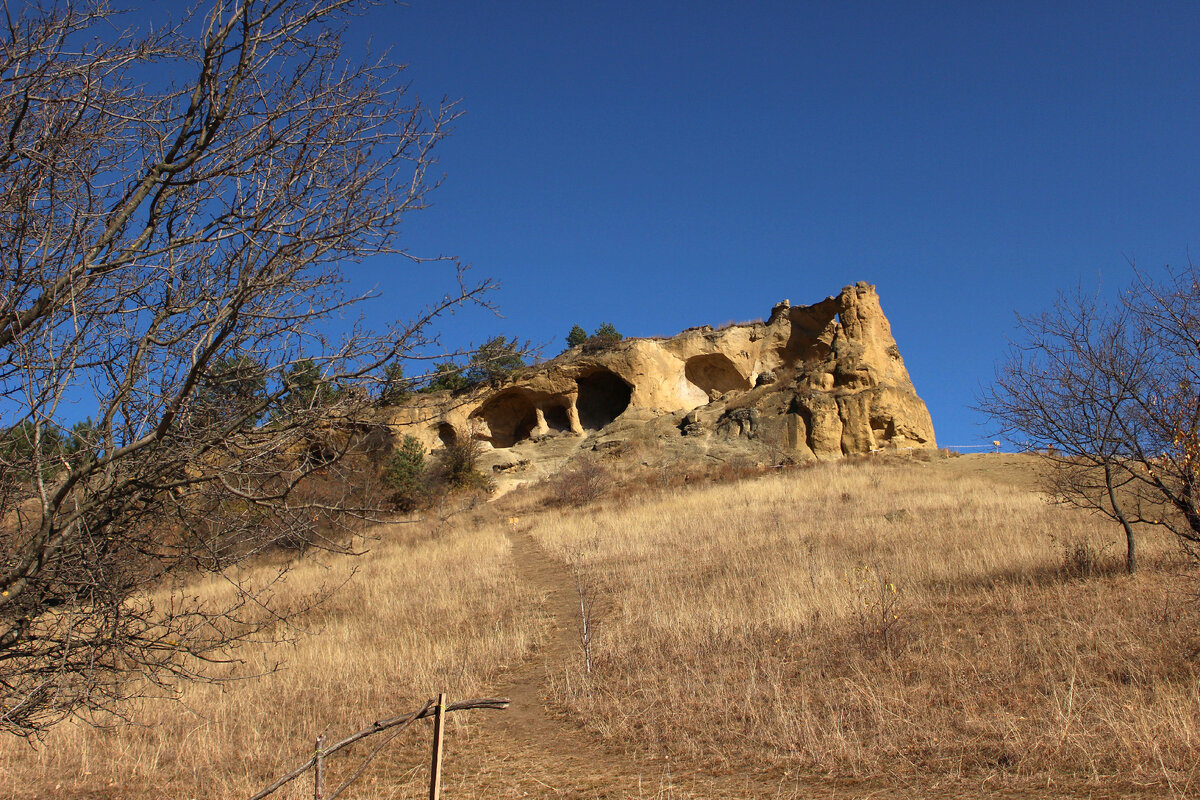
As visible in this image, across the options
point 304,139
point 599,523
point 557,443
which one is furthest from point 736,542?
point 557,443

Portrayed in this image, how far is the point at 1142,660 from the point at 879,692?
6.62 ft

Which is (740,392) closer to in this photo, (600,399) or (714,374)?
(714,374)

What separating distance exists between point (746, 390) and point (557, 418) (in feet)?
32.3

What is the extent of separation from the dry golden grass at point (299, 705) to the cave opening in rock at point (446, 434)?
25022 millimetres

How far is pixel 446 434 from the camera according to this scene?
128ft

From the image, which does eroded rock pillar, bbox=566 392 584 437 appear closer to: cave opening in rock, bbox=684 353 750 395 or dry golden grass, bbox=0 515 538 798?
cave opening in rock, bbox=684 353 750 395

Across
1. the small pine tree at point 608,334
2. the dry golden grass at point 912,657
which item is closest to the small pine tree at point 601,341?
the small pine tree at point 608,334

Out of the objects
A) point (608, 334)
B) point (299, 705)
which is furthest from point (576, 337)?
point (299, 705)

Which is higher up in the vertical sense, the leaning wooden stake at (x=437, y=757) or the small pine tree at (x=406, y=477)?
the small pine tree at (x=406, y=477)

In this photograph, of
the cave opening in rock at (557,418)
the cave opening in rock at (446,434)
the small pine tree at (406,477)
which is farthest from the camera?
the cave opening in rock at (557,418)

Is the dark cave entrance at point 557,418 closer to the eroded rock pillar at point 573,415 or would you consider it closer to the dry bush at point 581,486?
the eroded rock pillar at point 573,415

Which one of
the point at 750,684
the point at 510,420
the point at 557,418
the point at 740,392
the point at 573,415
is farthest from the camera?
the point at 510,420

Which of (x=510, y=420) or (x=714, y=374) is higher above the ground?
(x=714, y=374)

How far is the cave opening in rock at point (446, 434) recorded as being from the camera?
37.6 meters
